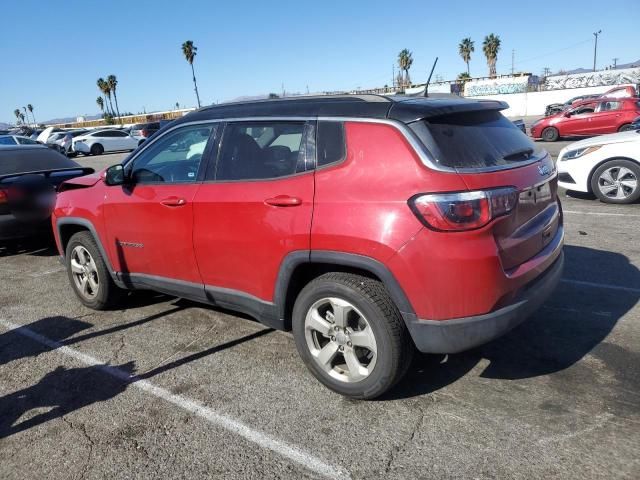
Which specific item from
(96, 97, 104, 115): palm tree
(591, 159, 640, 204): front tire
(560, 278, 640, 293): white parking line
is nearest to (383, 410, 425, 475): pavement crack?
(560, 278, 640, 293): white parking line

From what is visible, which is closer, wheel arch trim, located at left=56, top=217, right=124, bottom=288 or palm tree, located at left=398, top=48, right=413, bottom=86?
wheel arch trim, located at left=56, top=217, right=124, bottom=288

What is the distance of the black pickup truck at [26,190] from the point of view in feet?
21.2

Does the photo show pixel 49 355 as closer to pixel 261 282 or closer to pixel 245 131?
pixel 261 282

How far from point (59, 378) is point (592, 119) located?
1944 cm

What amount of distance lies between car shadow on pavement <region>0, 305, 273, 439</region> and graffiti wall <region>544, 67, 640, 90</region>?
49655 millimetres

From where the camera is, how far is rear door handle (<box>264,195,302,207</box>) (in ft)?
9.93

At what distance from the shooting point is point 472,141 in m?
2.91

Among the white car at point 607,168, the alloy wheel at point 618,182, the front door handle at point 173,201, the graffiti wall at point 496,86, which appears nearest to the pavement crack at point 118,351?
the front door handle at point 173,201

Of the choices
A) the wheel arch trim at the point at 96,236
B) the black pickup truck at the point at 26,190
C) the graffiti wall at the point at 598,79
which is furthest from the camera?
the graffiti wall at the point at 598,79

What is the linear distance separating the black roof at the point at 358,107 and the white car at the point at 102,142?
2925 centimetres

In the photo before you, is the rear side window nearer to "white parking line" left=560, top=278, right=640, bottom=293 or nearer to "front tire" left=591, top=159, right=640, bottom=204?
"white parking line" left=560, top=278, right=640, bottom=293

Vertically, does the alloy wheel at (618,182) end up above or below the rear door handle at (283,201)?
below

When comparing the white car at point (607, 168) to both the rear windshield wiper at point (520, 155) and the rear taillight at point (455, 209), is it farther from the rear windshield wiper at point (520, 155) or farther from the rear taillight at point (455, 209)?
the rear taillight at point (455, 209)

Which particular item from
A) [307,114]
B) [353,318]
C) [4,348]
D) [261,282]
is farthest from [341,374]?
[4,348]
